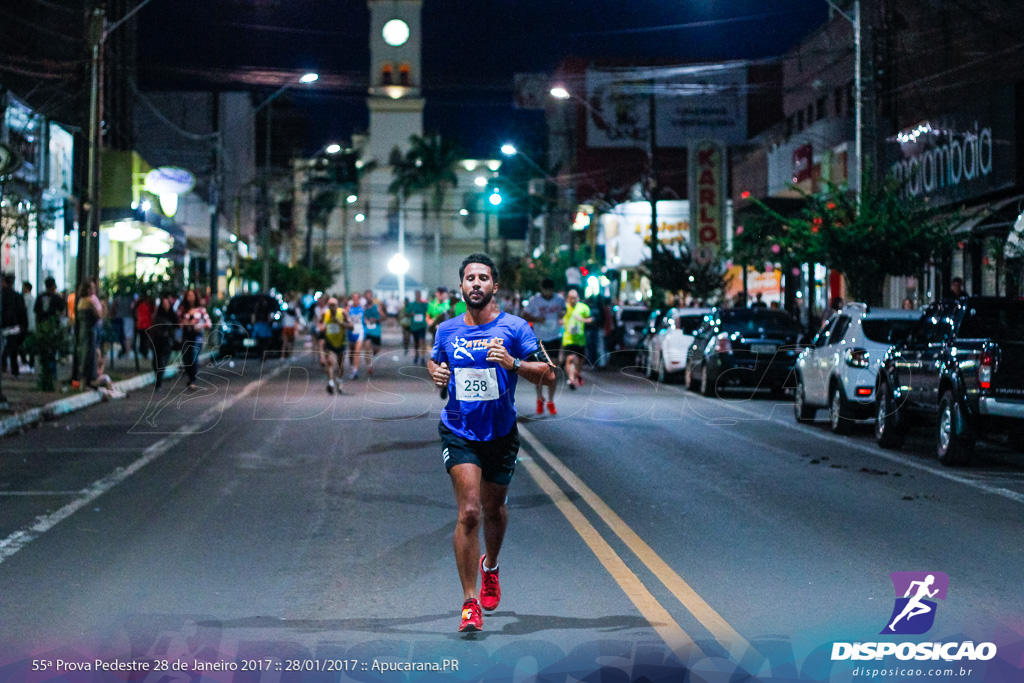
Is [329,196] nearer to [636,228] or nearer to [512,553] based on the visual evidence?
[636,228]

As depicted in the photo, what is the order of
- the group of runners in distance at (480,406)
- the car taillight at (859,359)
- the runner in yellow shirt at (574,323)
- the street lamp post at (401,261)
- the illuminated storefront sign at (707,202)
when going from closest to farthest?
the group of runners in distance at (480,406) → the car taillight at (859,359) → the runner in yellow shirt at (574,323) → the illuminated storefront sign at (707,202) → the street lamp post at (401,261)

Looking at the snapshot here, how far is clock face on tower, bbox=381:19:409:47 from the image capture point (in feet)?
310

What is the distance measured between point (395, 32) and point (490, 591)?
90173 mm

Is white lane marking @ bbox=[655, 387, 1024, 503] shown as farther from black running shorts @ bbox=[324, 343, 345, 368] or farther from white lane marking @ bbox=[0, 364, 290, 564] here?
white lane marking @ bbox=[0, 364, 290, 564]

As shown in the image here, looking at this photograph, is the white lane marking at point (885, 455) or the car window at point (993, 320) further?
the car window at point (993, 320)

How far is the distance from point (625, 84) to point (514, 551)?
67460 millimetres

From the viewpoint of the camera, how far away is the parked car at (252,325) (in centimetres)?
4300

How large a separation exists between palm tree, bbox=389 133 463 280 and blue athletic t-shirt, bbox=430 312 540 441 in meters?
101

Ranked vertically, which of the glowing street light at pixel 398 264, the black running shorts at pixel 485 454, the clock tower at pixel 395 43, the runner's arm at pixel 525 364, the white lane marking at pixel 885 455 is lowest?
the white lane marking at pixel 885 455

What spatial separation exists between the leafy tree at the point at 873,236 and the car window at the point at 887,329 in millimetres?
9134

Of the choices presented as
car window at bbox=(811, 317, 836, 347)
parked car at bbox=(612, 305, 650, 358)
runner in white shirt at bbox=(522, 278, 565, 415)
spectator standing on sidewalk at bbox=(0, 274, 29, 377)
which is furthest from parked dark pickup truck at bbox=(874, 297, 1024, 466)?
parked car at bbox=(612, 305, 650, 358)

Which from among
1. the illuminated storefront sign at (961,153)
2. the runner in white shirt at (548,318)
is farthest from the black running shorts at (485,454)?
the illuminated storefront sign at (961,153)

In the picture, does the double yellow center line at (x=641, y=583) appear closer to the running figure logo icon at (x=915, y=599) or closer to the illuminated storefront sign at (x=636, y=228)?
the running figure logo icon at (x=915, y=599)

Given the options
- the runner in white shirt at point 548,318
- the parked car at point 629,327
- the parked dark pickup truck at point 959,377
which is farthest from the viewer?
the parked car at point 629,327
